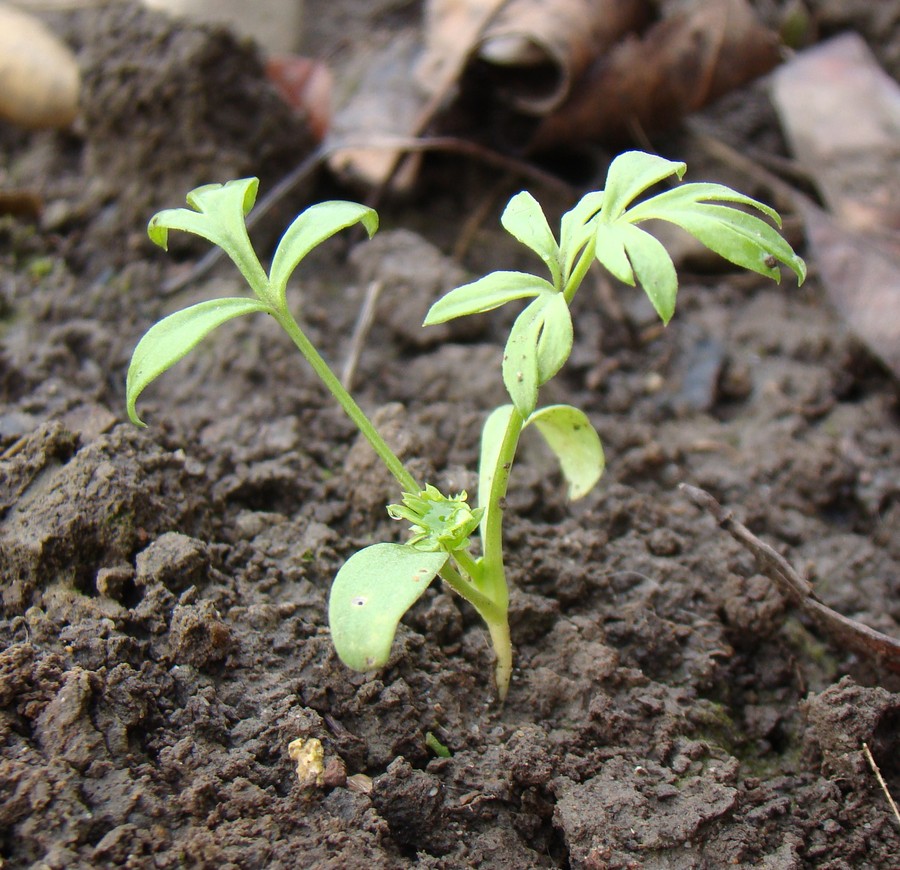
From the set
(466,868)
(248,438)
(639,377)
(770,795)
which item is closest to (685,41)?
(639,377)

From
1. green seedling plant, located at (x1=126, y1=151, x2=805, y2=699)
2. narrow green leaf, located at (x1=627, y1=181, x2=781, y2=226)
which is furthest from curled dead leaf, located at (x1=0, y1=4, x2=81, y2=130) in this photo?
narrow green leaf, located at (x1=627, y1=181, x2=781, y2=226)

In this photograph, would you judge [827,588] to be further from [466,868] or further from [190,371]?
[190,371]

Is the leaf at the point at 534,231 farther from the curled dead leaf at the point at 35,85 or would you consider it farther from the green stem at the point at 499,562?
the curled dead leaf at the point at 35,85

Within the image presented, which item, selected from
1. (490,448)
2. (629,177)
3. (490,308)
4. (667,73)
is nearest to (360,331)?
(490,448)

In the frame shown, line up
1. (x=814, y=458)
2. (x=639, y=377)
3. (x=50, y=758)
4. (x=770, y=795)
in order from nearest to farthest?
1. (x=50, y=758)
2. (x=770, y=795)
3. (x=814, y=458)
4. (x=639, y=377)

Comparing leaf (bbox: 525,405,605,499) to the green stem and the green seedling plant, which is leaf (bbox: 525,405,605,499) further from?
the green stem

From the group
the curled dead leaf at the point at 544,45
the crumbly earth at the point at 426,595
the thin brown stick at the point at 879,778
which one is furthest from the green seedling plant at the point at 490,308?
the curled dead leaf at the point at 544,45

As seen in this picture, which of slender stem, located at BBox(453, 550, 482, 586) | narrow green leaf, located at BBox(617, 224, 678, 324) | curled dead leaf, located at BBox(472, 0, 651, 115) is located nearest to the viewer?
narrow green leaf, located at BBox(617, 224, 678, 324)
